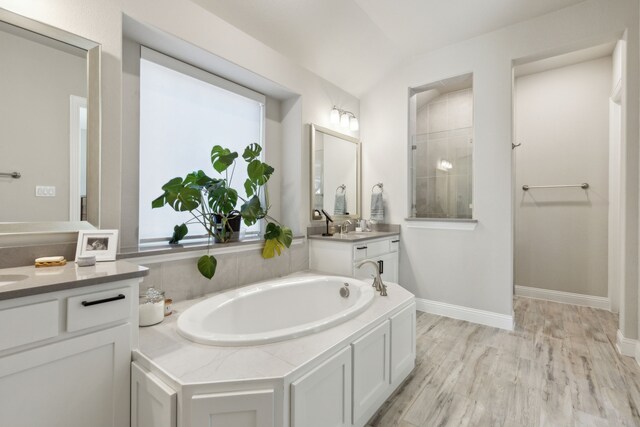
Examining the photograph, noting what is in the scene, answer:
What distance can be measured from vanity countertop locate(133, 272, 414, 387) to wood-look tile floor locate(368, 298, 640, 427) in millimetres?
614

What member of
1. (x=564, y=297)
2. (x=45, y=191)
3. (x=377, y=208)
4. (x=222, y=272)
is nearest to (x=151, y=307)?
(x=222, y=272)

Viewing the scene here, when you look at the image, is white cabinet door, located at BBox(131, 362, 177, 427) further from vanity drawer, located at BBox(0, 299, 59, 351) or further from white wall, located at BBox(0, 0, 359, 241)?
white wall, located at BBox(0, 0, 359, 241)

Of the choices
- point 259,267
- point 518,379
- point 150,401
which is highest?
point 259,267

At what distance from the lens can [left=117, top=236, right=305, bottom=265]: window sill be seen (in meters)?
1.75

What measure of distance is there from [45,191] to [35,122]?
13.2 inches

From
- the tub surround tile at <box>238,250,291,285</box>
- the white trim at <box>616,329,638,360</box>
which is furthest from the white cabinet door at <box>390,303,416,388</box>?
the white trim at <box>616,329,638,360</box>

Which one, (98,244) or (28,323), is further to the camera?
(98,244)

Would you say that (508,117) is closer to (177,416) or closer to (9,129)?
(177,416)

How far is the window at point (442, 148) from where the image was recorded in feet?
9.98

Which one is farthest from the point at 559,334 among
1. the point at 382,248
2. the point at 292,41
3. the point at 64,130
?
the point at 64,130

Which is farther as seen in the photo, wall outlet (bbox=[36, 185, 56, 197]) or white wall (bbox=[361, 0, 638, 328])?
white wall (bbox=[361, 0, 638, 328])

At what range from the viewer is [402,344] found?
1909 mm

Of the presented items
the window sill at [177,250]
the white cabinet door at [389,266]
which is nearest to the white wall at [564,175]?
the white cabinet door at [389,266]

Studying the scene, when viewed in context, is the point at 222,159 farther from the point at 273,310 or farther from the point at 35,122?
the point at 273,310
